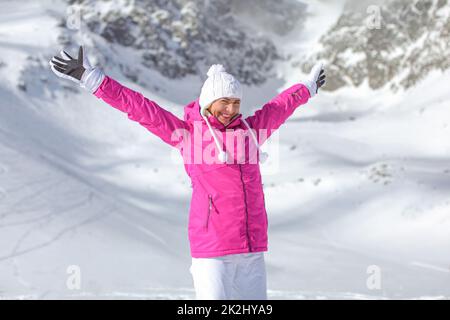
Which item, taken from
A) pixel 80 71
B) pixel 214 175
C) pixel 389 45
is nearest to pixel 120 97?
pixel 80 71

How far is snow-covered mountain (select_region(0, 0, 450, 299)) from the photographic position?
27.6ft

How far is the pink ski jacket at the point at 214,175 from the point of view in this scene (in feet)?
11.1

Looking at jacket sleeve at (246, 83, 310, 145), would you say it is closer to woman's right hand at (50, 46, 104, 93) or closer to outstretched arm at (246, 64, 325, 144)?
outstretched arm at (246, 64, 325, 144)

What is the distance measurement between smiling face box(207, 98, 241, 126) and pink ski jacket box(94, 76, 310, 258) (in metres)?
0.03

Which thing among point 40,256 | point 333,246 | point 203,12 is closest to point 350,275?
point 333,246

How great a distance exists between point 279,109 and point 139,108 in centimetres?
91

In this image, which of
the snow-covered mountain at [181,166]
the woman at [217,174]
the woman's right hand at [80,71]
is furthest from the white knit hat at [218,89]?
the snow-covered mountain at [181,166]

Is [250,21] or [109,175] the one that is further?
[250,21]

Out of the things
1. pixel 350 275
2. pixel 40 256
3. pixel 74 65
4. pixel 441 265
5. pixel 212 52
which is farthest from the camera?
pixel 212 52

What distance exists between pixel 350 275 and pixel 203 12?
38.7 metres

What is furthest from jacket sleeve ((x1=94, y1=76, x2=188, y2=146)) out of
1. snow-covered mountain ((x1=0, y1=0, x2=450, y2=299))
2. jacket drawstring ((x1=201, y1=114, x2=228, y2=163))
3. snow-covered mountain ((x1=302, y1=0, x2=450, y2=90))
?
snow-covered mountain ((x1=302, y1=0, x2=450, y2=90))

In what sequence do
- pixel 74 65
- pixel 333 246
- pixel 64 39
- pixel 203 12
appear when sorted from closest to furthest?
1. pixel 74 65
2. pixel 333 246
3. pixel 64 39
4. pixel 203 12

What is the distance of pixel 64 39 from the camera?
30.7 meters

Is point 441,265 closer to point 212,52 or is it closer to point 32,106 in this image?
point 32,106
